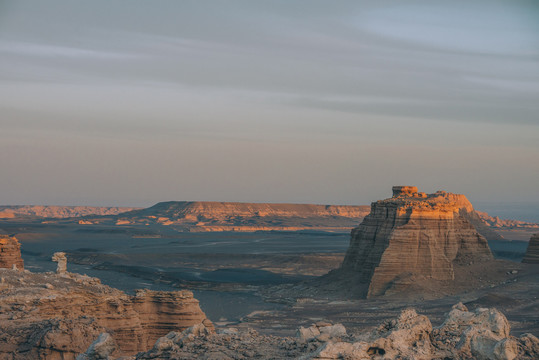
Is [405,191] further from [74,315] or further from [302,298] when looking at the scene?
[74,315]

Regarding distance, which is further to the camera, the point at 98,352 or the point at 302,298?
the point at 302,298

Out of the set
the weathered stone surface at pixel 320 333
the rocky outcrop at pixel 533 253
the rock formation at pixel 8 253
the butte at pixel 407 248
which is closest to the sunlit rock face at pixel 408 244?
the butte at pixel 407 248

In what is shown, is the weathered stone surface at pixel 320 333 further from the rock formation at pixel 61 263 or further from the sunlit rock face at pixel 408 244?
the sunlit rock face at pixel 408 244

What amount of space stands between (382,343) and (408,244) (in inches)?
1892

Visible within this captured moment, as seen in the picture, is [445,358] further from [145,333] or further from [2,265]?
[2,265]

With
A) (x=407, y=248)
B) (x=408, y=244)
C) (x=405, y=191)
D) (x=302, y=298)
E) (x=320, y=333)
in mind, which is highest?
(x=405, y=191)

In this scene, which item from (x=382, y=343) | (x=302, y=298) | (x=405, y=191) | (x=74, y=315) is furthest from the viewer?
(x=405, y=191)

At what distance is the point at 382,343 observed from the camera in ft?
44.5

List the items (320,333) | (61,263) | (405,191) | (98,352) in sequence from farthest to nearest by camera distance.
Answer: (405,191) → (61,263) → (98,352) → (320,333)

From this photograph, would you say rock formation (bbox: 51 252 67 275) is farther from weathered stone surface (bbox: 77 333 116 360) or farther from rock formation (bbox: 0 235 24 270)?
weathered stone surface (bbox: 77 333 116 360)

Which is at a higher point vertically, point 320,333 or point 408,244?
point 408,244

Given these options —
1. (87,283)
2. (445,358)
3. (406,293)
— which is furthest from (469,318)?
(406,293)

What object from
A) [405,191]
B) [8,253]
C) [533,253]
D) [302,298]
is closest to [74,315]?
[8,253]

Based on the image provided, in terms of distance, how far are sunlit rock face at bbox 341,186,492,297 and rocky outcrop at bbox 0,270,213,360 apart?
35385 millimetres
